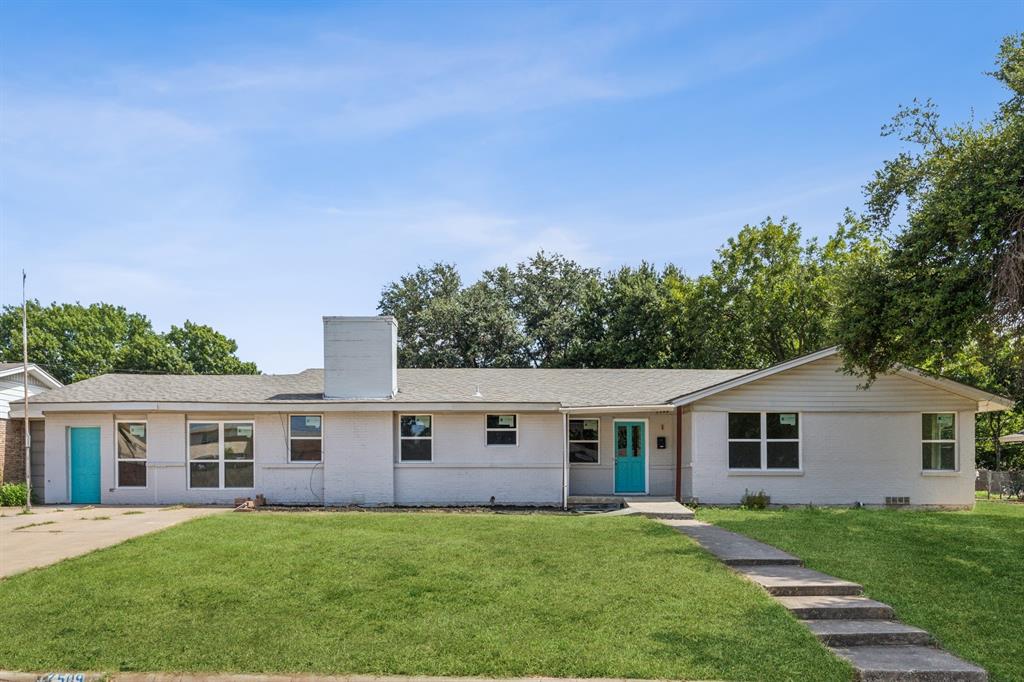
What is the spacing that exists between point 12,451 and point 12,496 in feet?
6.62

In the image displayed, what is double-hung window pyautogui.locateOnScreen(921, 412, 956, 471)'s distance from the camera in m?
19.1

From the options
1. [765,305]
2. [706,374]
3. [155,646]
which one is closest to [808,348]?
[765,305]

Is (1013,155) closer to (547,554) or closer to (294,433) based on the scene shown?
(547,554)

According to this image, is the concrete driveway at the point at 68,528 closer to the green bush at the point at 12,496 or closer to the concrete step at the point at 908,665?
the green bush at the point at 12,496

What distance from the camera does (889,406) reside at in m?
19.0

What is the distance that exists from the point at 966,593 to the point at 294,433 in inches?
602

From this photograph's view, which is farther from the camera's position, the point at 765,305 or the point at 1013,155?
the point at 765,305

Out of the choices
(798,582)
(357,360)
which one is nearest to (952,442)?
(798,582)

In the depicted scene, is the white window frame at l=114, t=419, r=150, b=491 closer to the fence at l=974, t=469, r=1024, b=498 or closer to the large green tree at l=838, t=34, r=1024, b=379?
the large green tree at l=838, t=34, r=1024, b=379

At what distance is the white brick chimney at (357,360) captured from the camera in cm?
1980

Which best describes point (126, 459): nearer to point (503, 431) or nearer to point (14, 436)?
point (14, 436)

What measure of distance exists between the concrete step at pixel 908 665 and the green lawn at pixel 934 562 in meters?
0.21

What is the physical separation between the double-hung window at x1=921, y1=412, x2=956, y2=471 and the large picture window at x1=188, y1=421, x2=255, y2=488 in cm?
1721

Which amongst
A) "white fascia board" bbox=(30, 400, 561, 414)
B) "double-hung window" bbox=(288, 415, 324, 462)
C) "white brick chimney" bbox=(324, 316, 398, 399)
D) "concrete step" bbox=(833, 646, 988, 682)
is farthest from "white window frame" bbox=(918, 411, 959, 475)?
"double-hung window" bbox=(288, 415, 324, 462)
